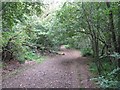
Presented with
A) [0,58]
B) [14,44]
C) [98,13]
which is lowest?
[0,58]

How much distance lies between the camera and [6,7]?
11.2 ft

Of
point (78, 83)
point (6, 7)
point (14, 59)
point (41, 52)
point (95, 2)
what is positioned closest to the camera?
point (6, 7)

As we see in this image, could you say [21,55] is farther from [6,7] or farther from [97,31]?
[6,7]

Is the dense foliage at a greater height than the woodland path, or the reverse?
the dense foliage

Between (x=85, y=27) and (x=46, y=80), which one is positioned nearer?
(x=46, y=80)

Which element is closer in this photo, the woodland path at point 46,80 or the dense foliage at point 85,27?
the dense foliage at point 85,27

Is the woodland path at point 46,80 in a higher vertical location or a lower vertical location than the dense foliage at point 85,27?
lower

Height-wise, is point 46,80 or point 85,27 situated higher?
point 85,27

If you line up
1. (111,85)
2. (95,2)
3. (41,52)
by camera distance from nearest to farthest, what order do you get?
(111,85), (95,2), (41,52)

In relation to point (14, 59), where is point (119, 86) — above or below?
above

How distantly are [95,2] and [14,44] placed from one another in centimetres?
321

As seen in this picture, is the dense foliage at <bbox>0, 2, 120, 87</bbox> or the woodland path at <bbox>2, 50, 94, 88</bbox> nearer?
the dense foliage at <bbox>0, 2, 120, 87</bbox>

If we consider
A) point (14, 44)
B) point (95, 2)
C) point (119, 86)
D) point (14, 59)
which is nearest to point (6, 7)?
point (95, 2)

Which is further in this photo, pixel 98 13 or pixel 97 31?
pixel 97 31
